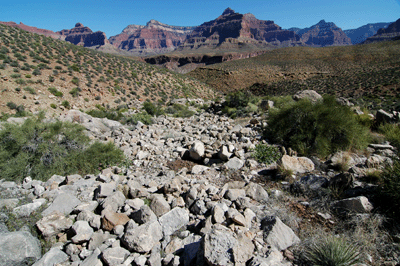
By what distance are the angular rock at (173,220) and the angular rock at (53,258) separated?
1414 millimetres

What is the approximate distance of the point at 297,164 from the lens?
503 cm

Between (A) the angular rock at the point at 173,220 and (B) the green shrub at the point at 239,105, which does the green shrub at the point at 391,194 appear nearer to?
(A) the angular rock at the point at 173,220

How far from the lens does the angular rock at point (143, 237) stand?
9.31 ft

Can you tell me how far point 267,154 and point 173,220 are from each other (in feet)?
11.8

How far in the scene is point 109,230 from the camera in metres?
3.26

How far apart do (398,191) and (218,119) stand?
9.76 m

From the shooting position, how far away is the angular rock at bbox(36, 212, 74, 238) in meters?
3.17

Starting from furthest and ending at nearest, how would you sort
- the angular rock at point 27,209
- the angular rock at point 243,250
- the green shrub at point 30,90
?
1. the green shrub at point 30,90
2. the angular rock at point 27,209
3. the angular rock at point 243,250

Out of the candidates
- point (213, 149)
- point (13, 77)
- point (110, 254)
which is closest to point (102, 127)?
point (213, 149)

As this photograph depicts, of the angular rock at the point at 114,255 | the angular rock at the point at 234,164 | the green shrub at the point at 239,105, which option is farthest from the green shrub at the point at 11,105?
the angular rock at the point at 114,255

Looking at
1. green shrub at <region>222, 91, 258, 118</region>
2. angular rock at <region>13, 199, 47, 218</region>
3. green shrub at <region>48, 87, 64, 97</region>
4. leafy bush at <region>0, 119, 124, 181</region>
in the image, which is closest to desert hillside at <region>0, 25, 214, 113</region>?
green shrub at <region>48, 87, 64, 97</region>

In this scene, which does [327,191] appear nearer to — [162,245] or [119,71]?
[162,245]

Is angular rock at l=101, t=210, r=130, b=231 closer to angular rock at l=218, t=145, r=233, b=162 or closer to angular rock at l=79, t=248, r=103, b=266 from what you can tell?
angular rock at l=79, t=248, r=103, b=266

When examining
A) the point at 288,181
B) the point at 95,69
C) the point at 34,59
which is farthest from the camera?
the point at 95,69
